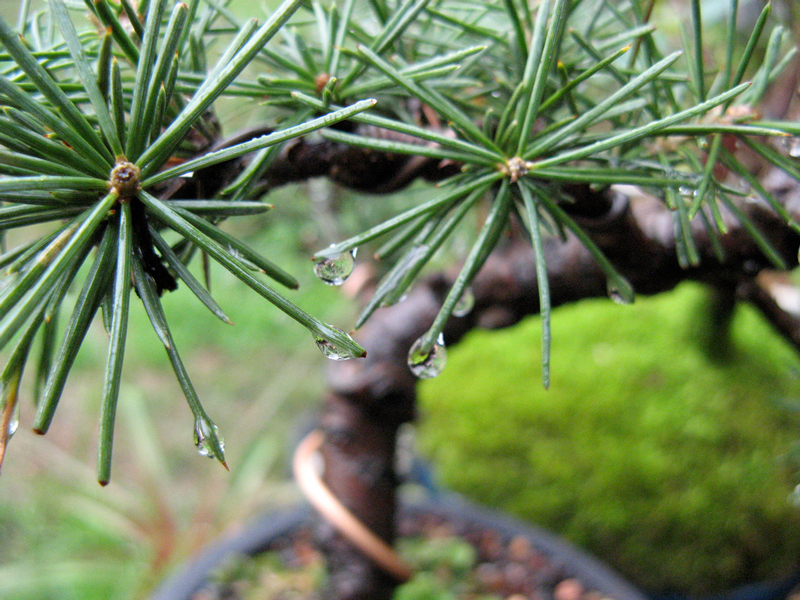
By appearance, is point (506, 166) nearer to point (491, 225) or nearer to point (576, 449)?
point (491, 225)

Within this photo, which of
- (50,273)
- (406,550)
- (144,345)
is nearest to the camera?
(50,273)

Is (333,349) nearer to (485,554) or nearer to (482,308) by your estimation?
(482,308)

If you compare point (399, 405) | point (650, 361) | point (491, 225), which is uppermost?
point (491, 225)

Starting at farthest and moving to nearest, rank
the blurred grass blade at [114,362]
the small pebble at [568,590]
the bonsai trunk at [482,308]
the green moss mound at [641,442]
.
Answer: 1. the green moss mound at [641,442]
2. the small pebble at [568,590]
3. the bonsai trunk at [482,308]
4. the blurred grass blade at [114,362]

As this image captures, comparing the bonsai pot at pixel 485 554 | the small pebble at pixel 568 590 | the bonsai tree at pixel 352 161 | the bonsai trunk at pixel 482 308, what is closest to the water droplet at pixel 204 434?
the bonsai tree at pixel 352 161

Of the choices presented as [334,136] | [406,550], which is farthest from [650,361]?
[334,136]

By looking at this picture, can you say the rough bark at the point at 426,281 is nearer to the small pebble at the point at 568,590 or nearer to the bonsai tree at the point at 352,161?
the bonsai tree at the point at 352,161

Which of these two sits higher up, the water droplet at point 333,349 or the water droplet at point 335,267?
the water droplet at point 335,267
